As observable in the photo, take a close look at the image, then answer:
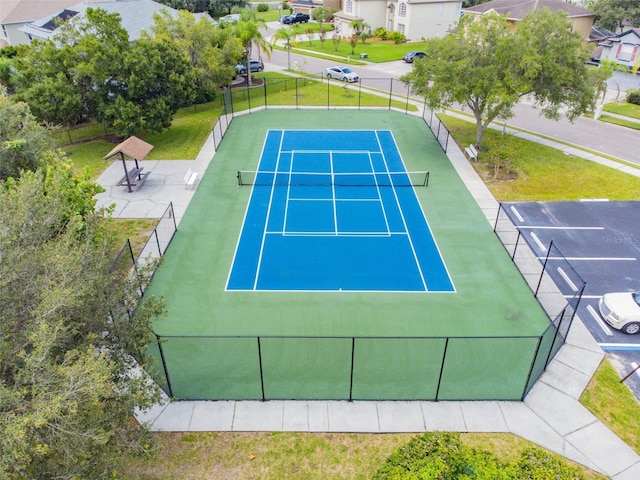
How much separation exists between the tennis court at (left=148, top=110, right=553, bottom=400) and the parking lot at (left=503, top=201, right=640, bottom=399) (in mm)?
1656

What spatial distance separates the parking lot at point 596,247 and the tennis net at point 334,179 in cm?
499

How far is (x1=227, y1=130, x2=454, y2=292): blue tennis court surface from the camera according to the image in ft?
56.0

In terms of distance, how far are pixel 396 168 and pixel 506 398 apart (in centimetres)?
1555

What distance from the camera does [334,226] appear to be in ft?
66.8

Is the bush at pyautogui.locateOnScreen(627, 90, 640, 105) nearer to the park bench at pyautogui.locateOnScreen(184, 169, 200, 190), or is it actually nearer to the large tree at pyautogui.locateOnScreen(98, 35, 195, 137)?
the large tree at pyautogui.locateOnScreen(98, 35, 195, 137)

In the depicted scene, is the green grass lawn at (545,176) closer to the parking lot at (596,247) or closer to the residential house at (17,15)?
the parking lot at (596,247)

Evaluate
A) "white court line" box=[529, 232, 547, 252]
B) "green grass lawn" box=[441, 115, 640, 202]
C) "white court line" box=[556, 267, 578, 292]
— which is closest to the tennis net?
"green grass lawn" box=[441, 115, 640, 202]

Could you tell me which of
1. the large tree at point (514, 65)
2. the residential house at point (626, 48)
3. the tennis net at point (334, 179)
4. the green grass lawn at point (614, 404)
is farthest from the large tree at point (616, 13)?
the green grass lawn at point (614, 404)

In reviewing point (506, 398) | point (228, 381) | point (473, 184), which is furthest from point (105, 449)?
point (473, 184)

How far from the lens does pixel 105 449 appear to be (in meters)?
8.70

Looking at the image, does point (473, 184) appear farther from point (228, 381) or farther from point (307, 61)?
point (307, 61)

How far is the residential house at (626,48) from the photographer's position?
4481 centimetres

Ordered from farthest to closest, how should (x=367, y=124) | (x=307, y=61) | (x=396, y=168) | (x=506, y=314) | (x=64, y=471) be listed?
(x=307, y=61) → (x=367, y=124) → (x=396, y=168) → (x=506, y=314) → (x=64, y=471)

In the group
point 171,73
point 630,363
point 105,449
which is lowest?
point 630,363
